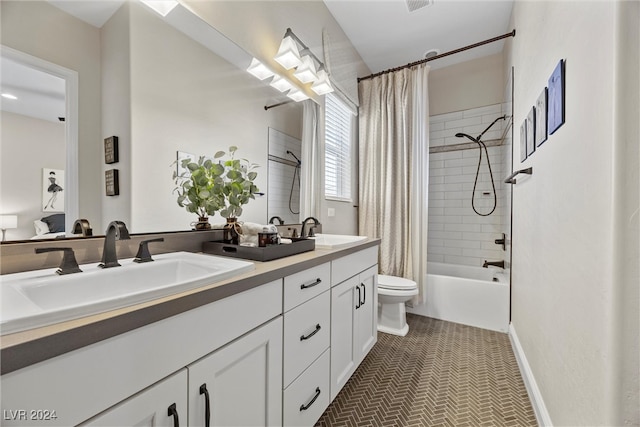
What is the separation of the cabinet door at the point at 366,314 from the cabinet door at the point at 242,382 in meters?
0.76

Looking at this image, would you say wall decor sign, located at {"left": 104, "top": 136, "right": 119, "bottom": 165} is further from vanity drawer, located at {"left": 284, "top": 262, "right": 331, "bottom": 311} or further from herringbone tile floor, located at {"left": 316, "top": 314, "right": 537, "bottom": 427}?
herringbone tile floor, located at {"left": 316, "top": 314, "right": 537, "bottom": 427}

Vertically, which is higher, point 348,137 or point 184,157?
point 348,137

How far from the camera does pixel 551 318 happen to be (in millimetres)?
1207


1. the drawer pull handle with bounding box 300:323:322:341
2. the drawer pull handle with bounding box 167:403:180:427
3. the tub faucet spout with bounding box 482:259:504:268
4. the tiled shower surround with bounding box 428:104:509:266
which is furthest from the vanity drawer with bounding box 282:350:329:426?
the tiled shower surround with bounding box 428:104:509:266

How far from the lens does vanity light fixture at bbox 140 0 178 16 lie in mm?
1117

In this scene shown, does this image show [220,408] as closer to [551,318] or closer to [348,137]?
[551,318]

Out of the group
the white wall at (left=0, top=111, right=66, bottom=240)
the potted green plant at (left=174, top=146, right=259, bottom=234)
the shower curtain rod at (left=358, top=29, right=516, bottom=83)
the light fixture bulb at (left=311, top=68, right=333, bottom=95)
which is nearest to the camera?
the white wall at (left=0, top=111, right=66, bottom=240)

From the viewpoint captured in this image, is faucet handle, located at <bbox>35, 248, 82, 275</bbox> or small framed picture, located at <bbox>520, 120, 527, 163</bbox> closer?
faucet handle, located at <bbox>35, 248, 82, 275</bbox>

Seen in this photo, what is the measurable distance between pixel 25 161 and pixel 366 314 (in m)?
1.73

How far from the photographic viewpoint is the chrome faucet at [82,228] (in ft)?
3.03

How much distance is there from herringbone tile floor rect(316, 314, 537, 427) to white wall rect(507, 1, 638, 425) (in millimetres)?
248

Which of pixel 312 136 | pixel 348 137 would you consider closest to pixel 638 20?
pixel 312 136

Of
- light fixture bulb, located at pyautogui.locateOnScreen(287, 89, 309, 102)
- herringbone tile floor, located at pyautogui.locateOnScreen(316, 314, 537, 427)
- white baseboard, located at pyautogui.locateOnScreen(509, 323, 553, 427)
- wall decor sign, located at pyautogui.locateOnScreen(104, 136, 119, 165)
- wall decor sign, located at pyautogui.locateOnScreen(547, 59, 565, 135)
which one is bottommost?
herringbone tile floor, located at pyautogui.locateOnScreen(316, 314, 537, 427)

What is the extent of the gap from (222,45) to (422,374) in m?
2.27
